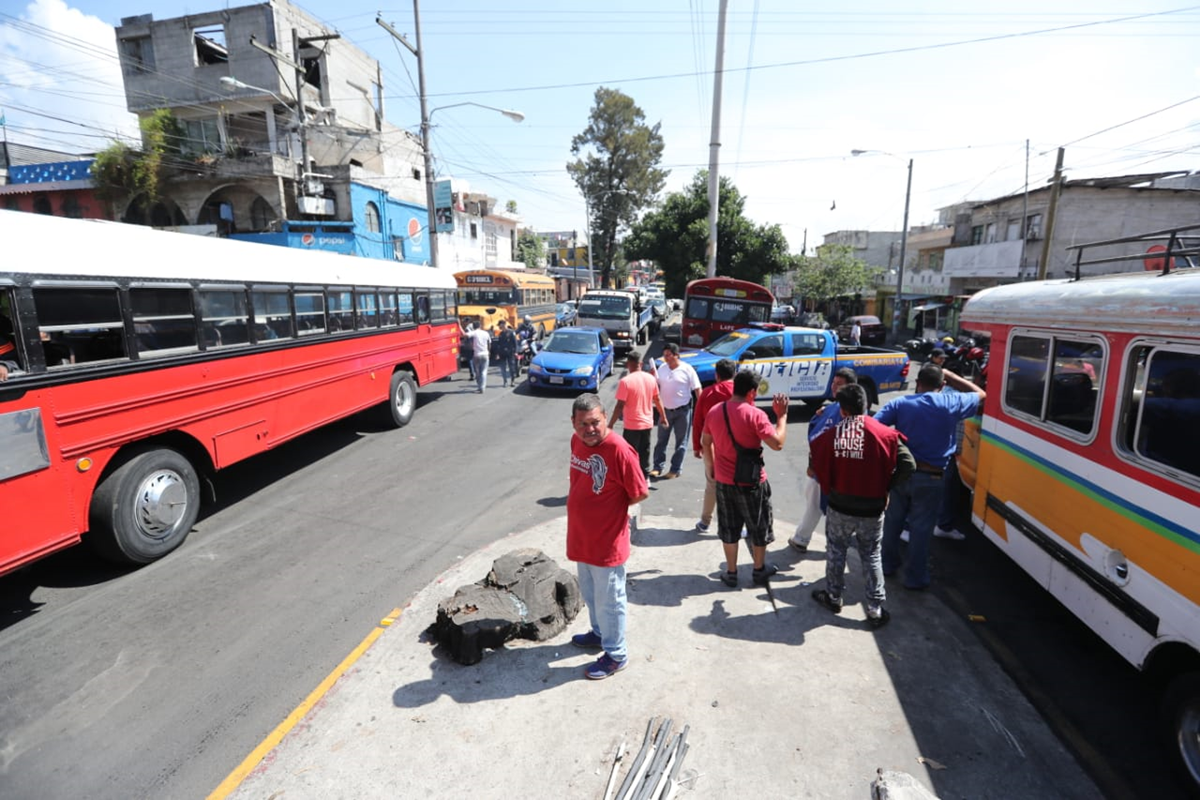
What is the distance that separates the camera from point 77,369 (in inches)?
183

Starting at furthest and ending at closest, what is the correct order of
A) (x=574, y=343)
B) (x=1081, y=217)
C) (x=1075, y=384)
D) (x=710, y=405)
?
(x=1081, y=217), (x=574, y=343), (x=710, y=405), (x=1075, y=384)

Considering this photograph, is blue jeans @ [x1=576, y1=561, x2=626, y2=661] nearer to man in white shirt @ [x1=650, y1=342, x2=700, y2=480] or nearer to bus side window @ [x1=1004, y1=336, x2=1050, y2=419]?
bus side window @ [x1=1004, y1=336, x2=1050, y2=419]

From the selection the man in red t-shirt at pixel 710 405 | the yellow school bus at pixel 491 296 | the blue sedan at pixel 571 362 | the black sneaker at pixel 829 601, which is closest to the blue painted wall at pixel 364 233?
the yellow school bus at pixel 491 296

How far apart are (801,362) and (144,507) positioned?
1028 centimetres

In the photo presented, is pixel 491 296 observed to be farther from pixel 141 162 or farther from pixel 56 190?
pixel 56 190

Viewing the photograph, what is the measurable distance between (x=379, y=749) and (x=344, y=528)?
340cm

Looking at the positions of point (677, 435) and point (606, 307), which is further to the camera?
point (606, 307)

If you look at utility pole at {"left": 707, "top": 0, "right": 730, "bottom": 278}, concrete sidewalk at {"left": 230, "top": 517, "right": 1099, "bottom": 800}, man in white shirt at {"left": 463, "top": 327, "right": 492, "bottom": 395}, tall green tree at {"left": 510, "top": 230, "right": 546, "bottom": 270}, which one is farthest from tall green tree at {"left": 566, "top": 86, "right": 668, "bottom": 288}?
concrete sidewalk at {"left": 230, "top": 517, "right": 1099, "bottom": 800}

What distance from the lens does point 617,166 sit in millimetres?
44656

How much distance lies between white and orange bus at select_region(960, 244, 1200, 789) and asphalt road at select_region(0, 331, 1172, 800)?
48 cm

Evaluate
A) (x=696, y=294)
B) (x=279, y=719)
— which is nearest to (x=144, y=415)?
(x=279, y=719)

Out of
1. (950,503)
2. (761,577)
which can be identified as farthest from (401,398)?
(950,503)

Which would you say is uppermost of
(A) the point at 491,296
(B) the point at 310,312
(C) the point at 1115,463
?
(A) the point at 491,296

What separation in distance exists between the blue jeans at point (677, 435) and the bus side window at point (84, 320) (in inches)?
230
